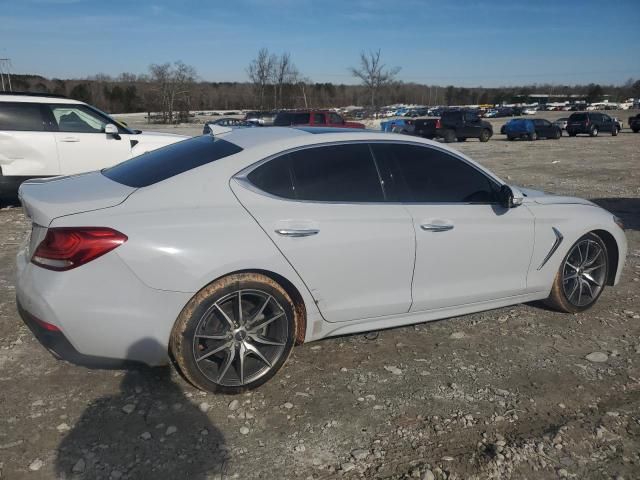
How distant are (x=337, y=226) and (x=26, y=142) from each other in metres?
6.57

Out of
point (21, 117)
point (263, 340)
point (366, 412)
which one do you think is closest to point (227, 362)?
point (263, 340)

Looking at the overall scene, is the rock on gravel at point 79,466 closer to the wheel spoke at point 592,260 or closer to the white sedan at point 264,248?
the white sedan at point 264,248

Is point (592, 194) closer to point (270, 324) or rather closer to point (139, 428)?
point (270, 324)

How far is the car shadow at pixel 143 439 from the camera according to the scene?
2.52 m

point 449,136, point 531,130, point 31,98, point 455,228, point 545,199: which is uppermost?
point 31,98

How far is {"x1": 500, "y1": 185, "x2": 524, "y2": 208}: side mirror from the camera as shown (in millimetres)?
3857

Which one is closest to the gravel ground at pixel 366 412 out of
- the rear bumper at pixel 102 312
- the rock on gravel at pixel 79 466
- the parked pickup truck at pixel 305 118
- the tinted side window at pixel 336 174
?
the rock on gravel at pixel 79 466

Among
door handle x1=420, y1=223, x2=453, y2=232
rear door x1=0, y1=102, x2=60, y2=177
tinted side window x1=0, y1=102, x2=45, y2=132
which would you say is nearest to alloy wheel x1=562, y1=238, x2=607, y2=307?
door handle x1=420, y1=223, x2=453, y2=232

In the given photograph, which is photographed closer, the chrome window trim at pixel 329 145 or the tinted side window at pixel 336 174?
the chrome window trim at pixel 329 145

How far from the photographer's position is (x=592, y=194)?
1069cm

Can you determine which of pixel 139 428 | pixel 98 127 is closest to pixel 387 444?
pixel 139 428

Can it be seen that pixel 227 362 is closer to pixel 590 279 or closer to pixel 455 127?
pixel 590 279

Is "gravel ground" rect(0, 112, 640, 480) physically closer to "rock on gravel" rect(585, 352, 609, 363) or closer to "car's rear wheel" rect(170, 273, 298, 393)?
"rock on gravel" rect(585, 352, 609, 363)

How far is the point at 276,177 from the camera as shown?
3270 millimetres
